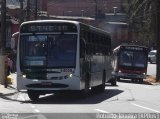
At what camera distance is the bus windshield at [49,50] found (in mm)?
22172

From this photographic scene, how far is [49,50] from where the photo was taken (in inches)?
877

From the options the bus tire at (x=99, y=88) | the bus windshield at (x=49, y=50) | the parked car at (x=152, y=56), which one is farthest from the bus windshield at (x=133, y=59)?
the parked car at (x=152, y=56)

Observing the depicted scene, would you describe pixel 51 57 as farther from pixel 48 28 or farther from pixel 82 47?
pixel 82 47

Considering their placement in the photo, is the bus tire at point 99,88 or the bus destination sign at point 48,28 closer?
the bus destination sign at point 48,28

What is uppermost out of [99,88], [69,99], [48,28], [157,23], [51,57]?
[48,28]

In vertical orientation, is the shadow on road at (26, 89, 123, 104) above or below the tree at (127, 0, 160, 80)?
below

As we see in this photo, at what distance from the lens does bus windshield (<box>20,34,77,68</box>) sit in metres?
22.2

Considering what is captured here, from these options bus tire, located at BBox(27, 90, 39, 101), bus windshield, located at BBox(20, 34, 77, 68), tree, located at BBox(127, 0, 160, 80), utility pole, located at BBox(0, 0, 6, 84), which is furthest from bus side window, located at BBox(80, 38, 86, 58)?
tree, located at BBox(127, 0, 160, 80)

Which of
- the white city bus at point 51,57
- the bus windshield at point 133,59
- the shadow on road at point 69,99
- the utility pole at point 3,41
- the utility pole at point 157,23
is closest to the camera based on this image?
the white city bus at point 51,57

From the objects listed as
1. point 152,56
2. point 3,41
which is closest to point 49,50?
point 3,41

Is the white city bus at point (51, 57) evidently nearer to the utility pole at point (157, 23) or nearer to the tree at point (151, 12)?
the utility pole at point (157, 23)

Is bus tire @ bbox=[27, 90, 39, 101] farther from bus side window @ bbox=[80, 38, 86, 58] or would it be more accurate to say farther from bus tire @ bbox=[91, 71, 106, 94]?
bus tire @ bbox=[91, 71, 106, 94]

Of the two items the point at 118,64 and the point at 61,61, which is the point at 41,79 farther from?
the point at 118,64

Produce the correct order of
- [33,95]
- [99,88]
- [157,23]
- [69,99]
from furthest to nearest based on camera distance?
[157,23]
[99,88]
[69,99]
[33,95]
